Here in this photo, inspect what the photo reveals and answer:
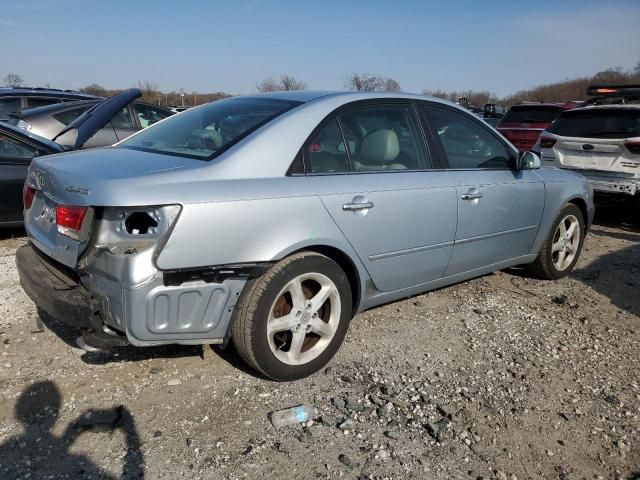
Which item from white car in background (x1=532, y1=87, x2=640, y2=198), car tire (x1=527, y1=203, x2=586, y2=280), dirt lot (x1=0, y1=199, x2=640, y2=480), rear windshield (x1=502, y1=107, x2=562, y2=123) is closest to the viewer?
dirt lot (x1=0, y1=199, x2=640, y2=480)

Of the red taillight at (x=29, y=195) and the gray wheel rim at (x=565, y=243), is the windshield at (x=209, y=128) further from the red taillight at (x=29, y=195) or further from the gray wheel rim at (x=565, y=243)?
the gray wheel rim at (x=565, y=243)

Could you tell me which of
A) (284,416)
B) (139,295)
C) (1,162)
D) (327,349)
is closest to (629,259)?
(327,349)

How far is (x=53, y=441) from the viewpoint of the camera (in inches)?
98.0

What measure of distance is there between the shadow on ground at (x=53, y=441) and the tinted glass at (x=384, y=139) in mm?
1882

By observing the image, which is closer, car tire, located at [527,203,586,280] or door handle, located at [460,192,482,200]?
door handle, located at [460,192,482,200]

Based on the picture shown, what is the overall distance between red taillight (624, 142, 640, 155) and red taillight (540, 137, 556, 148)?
39.3 inches

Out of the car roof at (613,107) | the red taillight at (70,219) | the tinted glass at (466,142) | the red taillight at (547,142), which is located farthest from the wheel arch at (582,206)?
the red taillight at (70,219)

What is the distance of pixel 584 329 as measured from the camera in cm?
391

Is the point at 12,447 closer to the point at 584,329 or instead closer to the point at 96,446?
the point at 96,446

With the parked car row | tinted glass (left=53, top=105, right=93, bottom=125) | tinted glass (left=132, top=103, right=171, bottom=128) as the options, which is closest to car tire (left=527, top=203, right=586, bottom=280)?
the parked car row

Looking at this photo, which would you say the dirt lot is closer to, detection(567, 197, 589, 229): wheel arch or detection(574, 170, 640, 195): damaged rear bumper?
detection(567, 197, 589, 229): wheel arch

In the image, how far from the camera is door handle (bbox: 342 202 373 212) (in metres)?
3.09

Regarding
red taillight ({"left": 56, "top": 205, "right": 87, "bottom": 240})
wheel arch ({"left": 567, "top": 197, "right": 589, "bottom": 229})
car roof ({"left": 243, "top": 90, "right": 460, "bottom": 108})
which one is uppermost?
car roof ({"left": 243, "top": 90, "right": 460, "bottom": 108})

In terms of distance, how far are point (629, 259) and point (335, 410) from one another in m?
4.25
